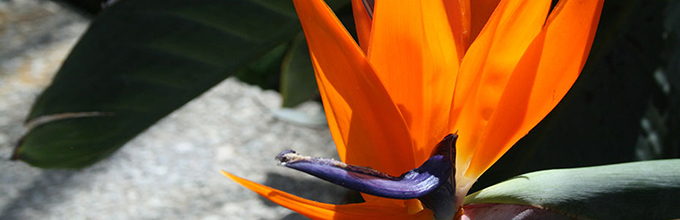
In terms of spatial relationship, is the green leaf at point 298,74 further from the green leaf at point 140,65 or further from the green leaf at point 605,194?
the green leaf at point 605,194

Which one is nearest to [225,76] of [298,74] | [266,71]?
[298,74]

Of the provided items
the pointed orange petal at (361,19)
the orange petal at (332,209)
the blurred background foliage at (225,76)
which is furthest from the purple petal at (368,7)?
the blurred background foliage at (225,76)

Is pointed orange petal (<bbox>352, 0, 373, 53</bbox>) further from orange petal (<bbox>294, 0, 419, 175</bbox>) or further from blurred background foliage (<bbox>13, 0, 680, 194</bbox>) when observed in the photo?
blurred background foliage (<bbox>13, 0, 680, 194</bbox>)

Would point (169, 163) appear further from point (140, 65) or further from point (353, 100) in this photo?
point (353, 100)

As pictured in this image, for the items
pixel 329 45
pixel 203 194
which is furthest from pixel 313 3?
pixel 203 194

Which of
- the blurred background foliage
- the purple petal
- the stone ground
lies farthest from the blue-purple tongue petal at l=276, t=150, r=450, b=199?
the stone ground

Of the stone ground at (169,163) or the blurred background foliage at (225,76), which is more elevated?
the blurred background foliage at (225,76)
